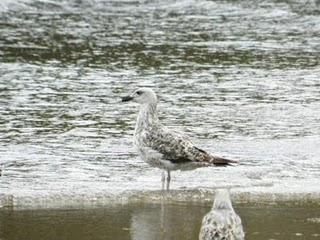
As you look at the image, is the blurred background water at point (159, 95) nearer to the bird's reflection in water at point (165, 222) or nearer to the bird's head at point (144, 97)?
the bird's reflection in water at point (165, 222)

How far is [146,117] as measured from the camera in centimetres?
1059

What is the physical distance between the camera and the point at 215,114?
14.4 meters

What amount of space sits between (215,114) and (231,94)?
165cm

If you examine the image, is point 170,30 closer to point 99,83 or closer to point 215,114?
point 99,83

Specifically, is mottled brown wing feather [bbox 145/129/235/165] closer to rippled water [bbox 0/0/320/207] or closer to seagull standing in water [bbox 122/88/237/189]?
seagull standing in water [bbox 122/88/237/189]

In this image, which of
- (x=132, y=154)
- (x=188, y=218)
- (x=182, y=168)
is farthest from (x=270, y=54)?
(x=188, y=218)

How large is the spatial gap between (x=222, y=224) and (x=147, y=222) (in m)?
2.06

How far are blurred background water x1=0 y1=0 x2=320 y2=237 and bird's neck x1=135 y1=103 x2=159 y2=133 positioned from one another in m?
0.54

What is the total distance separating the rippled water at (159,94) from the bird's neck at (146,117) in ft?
1.77

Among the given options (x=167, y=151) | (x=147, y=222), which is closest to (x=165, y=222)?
(x=147, y=222)

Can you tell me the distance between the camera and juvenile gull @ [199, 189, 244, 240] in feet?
21.8

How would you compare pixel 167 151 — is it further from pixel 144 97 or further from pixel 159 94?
pixel 159 94

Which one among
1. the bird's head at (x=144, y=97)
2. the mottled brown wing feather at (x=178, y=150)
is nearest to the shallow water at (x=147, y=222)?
the mottled brown wing feather at (x=178, y=150)

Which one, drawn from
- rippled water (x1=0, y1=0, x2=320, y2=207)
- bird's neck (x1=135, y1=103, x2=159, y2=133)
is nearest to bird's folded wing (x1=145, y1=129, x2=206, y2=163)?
bird's neck (x1=135, y1=103, x2=159, y2=133)
